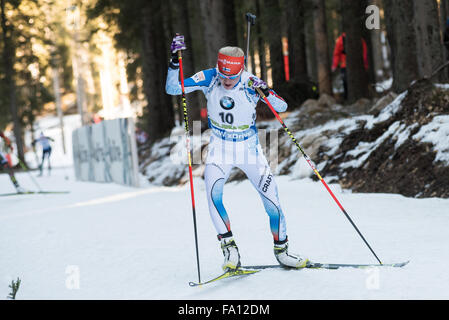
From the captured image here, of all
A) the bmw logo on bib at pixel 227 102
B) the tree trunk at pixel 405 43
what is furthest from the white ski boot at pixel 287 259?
the tree trunk at pixel 405 43

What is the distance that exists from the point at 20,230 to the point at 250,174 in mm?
5401

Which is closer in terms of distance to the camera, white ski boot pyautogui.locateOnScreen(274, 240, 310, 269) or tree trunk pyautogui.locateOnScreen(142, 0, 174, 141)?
white ski boot pyautogui.locateOnScreen(274, 240, 310, 269)

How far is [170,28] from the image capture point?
894 inches

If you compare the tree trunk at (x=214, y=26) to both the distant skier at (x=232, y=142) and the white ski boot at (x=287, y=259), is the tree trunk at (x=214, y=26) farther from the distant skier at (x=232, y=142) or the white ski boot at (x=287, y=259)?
the white ski boot at (x=287, y=259)

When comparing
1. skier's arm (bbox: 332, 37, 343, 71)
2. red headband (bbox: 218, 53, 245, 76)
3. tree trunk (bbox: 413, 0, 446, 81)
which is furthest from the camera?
skier's arm (bbox: 332, 37, 343, 71)

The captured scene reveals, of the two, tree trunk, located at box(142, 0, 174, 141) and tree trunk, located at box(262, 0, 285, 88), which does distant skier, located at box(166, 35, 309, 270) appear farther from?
tree trunk, located at box(142, 0, 174, 141)

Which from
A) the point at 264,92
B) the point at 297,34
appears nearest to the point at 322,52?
the point at 297,34

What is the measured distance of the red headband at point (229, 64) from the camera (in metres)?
4.78

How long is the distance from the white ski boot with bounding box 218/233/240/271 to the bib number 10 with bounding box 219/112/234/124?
41.6 inches

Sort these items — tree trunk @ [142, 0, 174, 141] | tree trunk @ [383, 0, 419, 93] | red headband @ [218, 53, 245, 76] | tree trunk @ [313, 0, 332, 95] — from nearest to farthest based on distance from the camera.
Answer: red headband @ [218, 53, 245, 76] → tree trunk @ [383, 0, 419, 93] → tree trunk @ [313, 0, 332, 95] → tree trunk @ [142, 0, 174, 141]

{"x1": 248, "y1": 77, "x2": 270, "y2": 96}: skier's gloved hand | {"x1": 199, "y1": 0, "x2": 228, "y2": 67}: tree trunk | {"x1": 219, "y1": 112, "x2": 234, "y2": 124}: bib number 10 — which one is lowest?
{"x1": 219, "y1": 112, "x2": 234, "y2": 124}: bib number 10

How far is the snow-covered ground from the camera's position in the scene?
4.32 metres

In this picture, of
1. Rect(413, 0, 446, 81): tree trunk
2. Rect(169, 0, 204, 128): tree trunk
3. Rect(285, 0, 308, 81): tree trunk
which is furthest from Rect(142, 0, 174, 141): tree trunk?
Rect(413, 0, 446, 81): tree trunk
